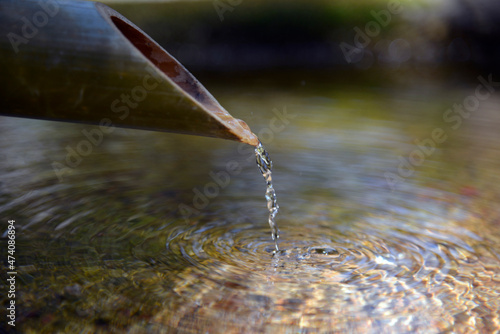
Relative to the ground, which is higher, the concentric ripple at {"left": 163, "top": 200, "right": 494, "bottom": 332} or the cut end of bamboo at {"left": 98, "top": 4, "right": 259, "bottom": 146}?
the cut end of bamboo at {"left": 98, "top": 4, "right": 259, "bottom": 146}

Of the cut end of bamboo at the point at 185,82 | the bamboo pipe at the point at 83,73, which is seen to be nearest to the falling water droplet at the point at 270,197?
the cut end of bamboo at the point at 185,82

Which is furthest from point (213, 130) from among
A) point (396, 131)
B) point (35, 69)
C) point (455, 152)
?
point (396, 131)

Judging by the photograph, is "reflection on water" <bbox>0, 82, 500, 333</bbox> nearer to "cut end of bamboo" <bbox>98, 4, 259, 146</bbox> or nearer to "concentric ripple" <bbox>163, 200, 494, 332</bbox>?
"concentric ripple" <bbox>163, 200, 494, 332</bbox>

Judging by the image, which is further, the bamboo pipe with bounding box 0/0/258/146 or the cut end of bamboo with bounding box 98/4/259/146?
the cut end of bamboo with bounding box 98/4/259/146

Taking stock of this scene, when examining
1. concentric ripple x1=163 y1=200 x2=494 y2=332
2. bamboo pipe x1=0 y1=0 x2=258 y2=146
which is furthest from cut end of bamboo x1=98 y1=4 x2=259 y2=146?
concentric ripple x1=163 y1=200 x2=494 y2=332

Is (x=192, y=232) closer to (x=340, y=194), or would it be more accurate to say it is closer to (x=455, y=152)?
(x=340, y=194)

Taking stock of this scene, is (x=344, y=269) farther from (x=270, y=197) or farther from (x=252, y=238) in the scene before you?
(x=270, y=197)

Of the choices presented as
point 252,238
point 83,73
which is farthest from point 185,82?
point 252,238

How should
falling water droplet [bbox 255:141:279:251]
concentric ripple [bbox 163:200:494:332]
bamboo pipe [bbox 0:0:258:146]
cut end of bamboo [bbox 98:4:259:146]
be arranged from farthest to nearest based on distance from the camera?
falling water droplet [bbox 255:141:279:251], concentric ripple [bbox 163:200:494:332], cut end of bamboo [bbox 98:4:259:146], bamboo pipe [bbox 0:0:258:146]
